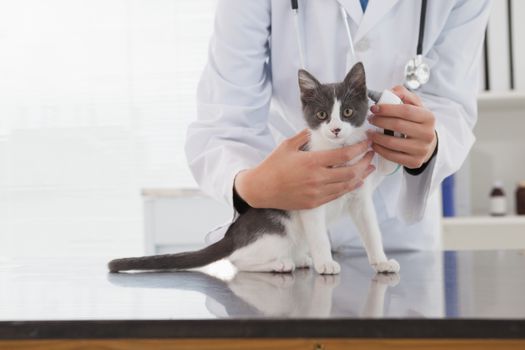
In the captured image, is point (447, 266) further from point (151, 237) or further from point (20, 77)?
point (20, 77)

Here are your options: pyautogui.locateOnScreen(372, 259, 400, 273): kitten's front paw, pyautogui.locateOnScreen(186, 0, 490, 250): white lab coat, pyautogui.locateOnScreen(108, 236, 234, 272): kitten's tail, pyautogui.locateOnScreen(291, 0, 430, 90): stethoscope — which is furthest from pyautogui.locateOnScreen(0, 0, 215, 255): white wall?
pyautogui.locateOnScreen(372, 259, 400, 273): kitten's front paw

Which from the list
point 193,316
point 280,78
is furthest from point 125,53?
point 193,316

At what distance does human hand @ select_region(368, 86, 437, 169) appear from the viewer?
1.00 meters

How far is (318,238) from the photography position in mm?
1015

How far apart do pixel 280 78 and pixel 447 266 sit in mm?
472

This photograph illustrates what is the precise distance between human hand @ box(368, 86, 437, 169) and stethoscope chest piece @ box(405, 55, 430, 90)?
0.66 feet

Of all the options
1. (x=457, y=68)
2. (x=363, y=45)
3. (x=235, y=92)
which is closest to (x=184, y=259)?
(x=235, y=92)

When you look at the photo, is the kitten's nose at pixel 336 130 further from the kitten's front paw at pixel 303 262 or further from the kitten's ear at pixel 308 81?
the kitten's front paw at pixel 303 262

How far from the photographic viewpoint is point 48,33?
2.89m

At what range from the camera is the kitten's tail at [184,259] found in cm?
108

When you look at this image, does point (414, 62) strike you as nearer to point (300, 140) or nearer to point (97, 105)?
point (300, 140)

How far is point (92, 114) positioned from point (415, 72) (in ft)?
6.25

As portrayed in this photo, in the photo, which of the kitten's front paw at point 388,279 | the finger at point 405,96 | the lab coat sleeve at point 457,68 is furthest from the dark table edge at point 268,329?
the lab coat sleeve at point 457,68

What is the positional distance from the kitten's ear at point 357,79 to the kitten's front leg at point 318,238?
17 centimetres
